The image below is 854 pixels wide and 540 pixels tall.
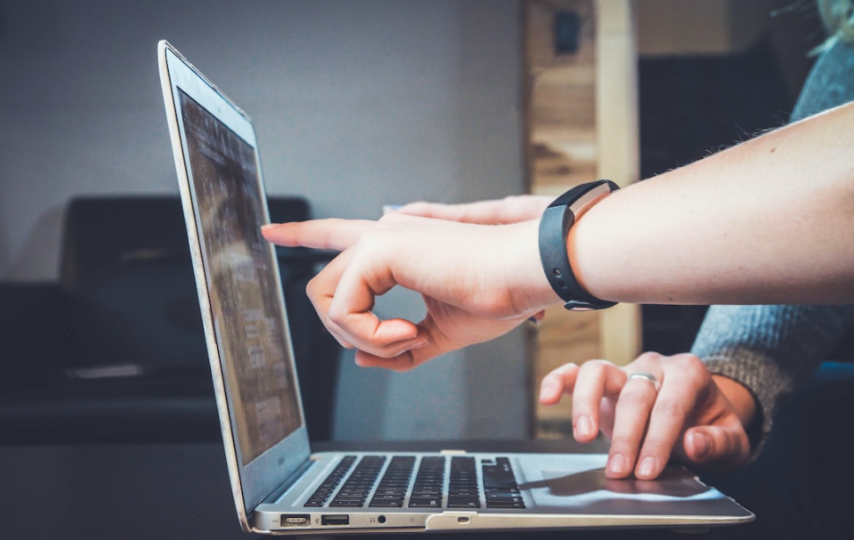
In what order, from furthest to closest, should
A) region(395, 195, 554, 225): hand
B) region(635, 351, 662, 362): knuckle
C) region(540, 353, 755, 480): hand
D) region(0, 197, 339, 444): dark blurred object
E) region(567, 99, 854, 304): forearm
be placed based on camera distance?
region(0, 197, 339, 444): dark blurred object
region(395, 195, 554, 225): hand
region(635, 351, 662, 362): knuckle
region(540, 353, 755, 480): hand
region(567, 99, 854, 304): forearm

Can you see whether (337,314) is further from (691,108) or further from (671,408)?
(691,108)

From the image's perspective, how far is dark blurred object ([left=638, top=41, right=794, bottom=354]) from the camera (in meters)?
1.74

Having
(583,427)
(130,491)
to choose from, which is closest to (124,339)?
(130,491)

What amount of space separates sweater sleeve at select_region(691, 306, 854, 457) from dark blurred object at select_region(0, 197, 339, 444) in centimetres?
94

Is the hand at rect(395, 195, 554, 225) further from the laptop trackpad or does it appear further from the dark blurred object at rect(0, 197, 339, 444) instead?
the dark blurred object at rect(0, 197, 339, 444)

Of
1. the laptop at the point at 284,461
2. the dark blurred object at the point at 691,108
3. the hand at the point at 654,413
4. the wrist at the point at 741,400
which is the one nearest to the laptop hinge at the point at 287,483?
the laptop at the point at 284,461

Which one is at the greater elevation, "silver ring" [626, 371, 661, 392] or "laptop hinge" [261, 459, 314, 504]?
Result: "silver ring" [626, 371, 661, 392]

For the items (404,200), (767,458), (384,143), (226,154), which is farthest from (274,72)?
(767,458)

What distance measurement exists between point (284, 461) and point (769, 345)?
0.66 meters

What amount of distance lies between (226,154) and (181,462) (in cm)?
40

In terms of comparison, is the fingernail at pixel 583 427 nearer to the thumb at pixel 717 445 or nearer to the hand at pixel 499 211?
the thumb at pixel 717 445

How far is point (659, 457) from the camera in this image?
0.59m

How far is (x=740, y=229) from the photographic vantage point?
0.42m

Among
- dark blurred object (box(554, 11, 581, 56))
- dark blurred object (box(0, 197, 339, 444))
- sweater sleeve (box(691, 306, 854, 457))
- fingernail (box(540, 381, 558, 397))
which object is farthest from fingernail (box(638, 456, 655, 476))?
dark blurred object (box(554, 11, 581, 56))
